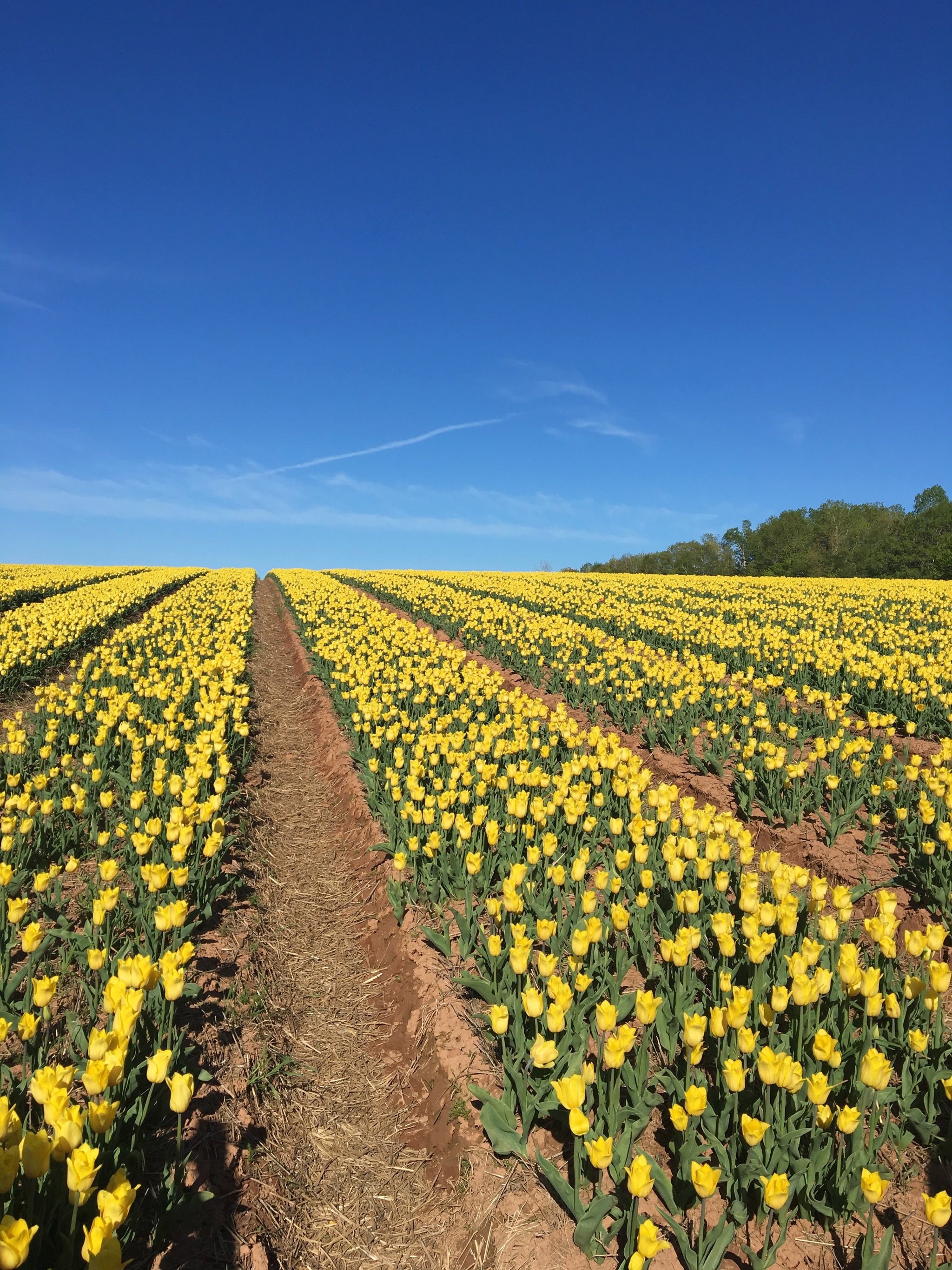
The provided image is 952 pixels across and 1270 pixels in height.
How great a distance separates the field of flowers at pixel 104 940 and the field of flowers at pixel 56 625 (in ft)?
5.87

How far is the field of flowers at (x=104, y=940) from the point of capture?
2.08 metres

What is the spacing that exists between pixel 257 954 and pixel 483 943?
181 centimetres

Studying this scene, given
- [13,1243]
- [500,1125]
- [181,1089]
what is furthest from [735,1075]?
[13,1243]

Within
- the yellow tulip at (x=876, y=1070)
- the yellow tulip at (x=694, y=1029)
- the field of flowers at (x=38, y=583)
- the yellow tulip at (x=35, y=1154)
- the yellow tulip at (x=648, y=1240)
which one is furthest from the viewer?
the field of flowers at (x=38, y=583)

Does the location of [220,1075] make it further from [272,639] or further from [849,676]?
[272,639]

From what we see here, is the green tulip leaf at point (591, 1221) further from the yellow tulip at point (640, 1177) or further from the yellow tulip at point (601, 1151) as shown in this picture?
the yellow tulip at point (640, 1177)

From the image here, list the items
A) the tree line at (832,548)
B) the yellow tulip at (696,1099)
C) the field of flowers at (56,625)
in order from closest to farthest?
1. the yellow tulip at (696,1099)
2. the field of flowers at (56,625)
3. the tree line at (832,548)

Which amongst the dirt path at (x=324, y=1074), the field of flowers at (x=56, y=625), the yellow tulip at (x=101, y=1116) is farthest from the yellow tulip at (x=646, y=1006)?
the field of flowers at (x=56, y=625)

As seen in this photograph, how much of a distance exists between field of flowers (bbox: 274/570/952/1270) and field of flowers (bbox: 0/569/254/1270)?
1.51m

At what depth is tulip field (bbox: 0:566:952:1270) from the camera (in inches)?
98.0

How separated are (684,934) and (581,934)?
1.80 ft

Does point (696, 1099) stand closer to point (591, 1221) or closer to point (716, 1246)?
point (716, 1246)

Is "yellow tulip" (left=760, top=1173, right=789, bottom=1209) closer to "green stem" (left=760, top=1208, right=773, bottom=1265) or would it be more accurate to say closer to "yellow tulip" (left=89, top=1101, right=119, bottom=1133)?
"green stem" (left=760, top=1208, right=773, bottom=1265)

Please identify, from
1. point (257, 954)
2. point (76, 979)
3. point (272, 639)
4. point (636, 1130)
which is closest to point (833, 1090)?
point (636, 1130)
